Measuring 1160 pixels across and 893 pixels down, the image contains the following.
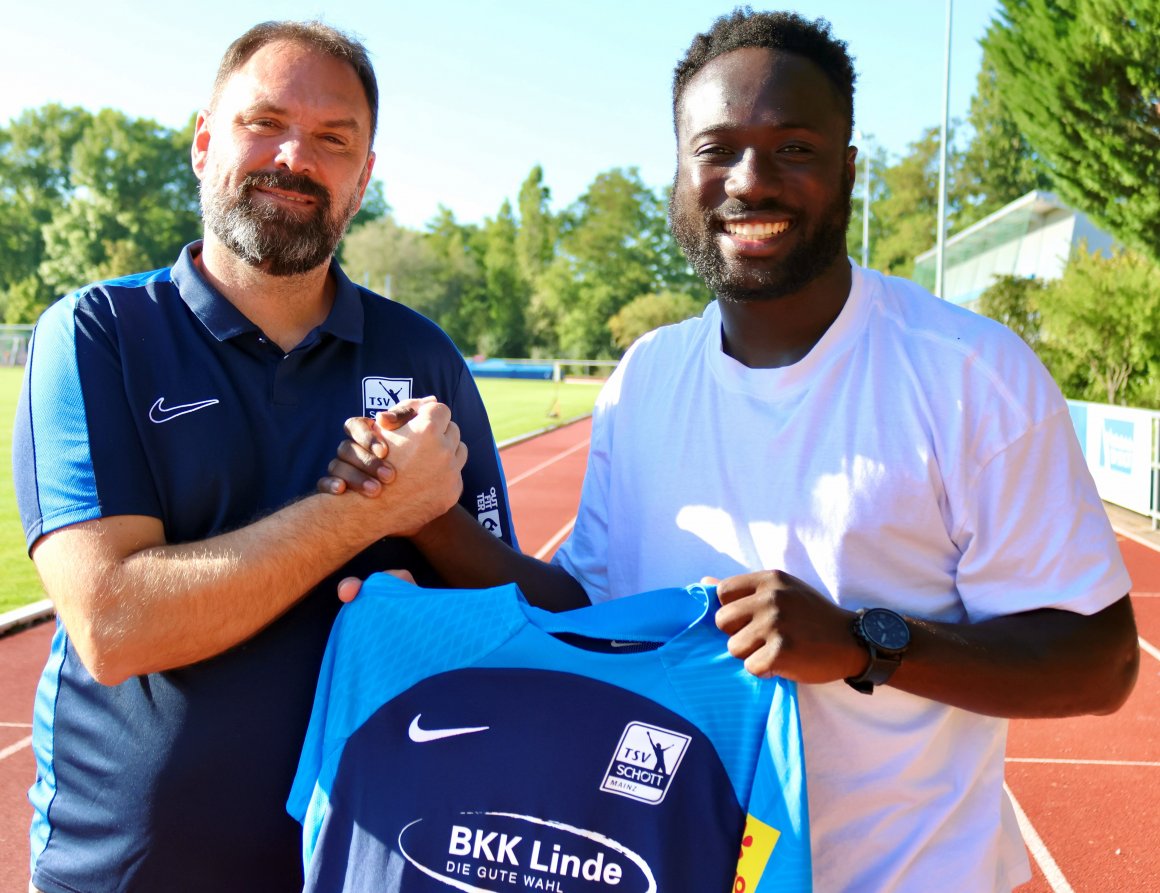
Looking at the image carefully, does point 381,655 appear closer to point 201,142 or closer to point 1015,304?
point 201,142

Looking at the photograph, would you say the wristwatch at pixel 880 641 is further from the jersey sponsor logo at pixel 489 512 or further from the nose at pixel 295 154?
the nose at pixel 295 154

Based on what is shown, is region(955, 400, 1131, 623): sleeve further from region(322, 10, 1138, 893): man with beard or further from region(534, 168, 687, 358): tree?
region(534, 168, 687, 358): tree

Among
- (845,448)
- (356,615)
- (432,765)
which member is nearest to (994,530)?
(845,448)

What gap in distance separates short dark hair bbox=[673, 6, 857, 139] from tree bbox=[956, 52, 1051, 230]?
242 feet

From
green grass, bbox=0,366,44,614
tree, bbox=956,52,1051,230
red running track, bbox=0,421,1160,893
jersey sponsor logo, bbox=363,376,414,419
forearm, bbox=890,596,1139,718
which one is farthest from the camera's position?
tree, bbox=956,52,1051,230

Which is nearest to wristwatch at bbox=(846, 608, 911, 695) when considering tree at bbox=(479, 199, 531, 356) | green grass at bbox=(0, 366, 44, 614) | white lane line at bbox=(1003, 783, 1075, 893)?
white lane line at bbox=(1003, 783, 1075, 893)

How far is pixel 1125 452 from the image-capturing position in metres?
13.8

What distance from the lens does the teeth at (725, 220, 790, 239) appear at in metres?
1.97

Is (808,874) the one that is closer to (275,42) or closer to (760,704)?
(760,704)

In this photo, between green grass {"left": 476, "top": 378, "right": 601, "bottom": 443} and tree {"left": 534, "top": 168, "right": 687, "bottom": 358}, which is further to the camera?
tree {"left": 534, "top": 168, "right": 687, "bottom": 358}

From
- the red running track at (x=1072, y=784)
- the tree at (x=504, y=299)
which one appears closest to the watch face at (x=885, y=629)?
the red running track at (x=1072, y=784)

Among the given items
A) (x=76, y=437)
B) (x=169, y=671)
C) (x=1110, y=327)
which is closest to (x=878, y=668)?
(x=169, y=671)

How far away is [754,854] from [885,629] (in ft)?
1.36

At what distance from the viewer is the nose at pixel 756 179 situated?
6.36ft
